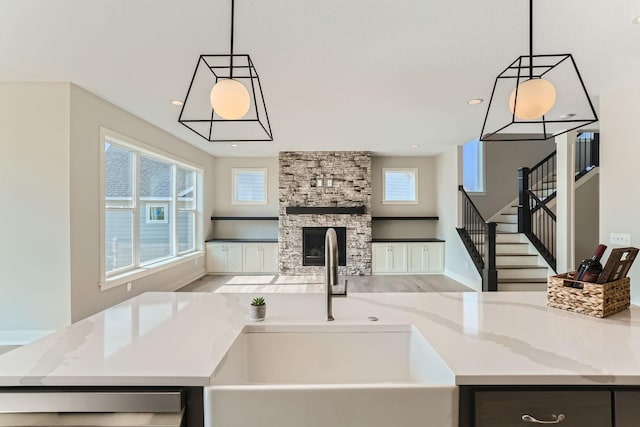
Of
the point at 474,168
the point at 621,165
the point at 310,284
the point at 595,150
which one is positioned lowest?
the point at 310,284

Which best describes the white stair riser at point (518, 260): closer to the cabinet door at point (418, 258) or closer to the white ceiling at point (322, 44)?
the cabinet door at point (418, 258)

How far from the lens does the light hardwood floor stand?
17.9 feet

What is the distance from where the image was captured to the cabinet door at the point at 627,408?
33.8 inches

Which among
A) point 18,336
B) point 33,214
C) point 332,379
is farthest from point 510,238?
point 18,336

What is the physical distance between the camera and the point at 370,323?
1297 mm

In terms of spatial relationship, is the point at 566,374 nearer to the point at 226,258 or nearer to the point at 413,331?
the point at 413,331

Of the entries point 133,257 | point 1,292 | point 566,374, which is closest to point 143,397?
point 566,374

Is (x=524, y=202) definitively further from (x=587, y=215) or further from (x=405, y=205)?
(x=405, y=205)

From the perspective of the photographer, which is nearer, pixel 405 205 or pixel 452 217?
pixel 452 217

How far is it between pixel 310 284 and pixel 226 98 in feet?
15.7

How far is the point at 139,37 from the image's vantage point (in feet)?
7.59

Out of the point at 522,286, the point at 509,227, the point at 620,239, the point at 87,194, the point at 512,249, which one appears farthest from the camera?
the point at 509,227

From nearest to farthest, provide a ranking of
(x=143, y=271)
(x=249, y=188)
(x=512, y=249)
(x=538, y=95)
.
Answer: (x=538, y=95) < (x=143, y=271) < (x=512, y=249) < (x=249, y=188)

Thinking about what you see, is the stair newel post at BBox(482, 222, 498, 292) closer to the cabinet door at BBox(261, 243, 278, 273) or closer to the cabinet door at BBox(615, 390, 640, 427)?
the cabinet door at BBox(261, 243, 278, 273)
